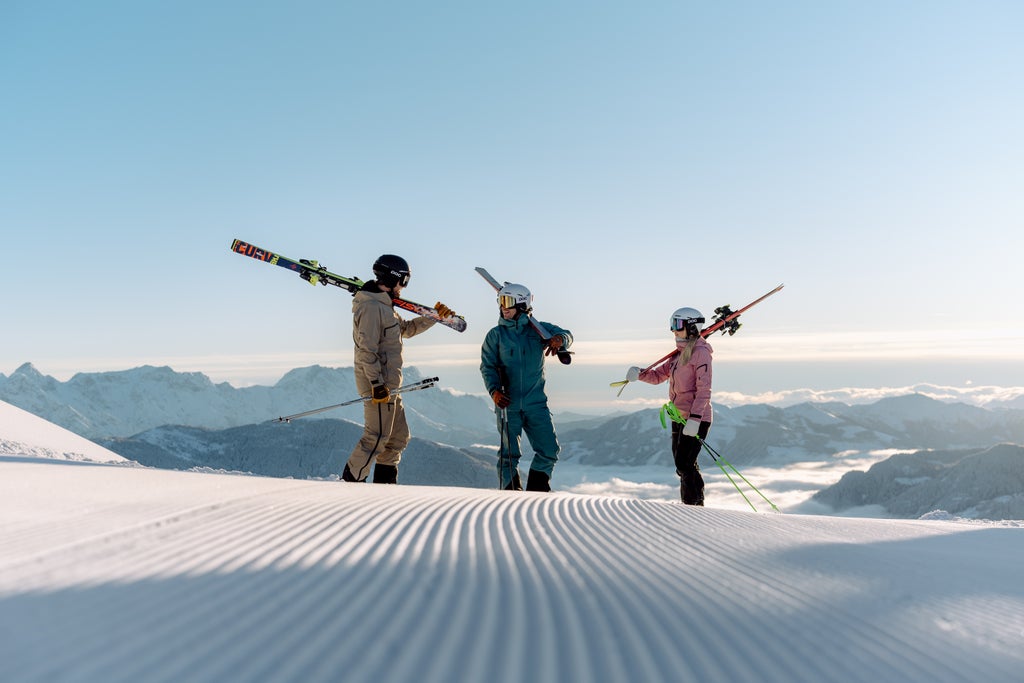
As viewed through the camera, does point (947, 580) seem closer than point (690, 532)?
Yes

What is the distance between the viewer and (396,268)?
332 inches

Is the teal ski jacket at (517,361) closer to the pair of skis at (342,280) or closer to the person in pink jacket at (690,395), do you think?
the pair of skis at (342,280)

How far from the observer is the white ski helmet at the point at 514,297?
28.2 ft

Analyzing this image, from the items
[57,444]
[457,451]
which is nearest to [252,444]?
[457,451]

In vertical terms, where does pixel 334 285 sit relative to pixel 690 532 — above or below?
above

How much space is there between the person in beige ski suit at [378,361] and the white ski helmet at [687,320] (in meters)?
3.40

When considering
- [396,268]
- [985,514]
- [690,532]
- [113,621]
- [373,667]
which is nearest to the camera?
[373,667]

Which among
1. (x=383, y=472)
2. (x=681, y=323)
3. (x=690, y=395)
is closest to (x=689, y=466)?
(x=690, y=395)

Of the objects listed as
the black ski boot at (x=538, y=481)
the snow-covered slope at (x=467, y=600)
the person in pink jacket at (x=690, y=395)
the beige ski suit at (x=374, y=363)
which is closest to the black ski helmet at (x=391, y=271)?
Result: the beige ski suit at (x=374, y=363)

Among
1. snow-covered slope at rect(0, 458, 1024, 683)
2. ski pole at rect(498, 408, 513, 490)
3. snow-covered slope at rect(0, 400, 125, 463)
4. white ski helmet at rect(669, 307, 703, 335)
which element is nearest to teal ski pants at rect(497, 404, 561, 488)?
ski pole at rect(498, 408, 513, 490)

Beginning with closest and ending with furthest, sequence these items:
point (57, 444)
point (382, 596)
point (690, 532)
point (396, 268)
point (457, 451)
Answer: point (382, 596)
point (690, 532)
point (396, 268)
point (57, 444)
point (457, 451)

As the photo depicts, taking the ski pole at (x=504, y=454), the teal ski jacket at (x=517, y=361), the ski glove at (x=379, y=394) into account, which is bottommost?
the ski pole at (x=504, y=454)

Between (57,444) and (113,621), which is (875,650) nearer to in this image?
(113,621)

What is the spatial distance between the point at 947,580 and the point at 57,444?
547 inches
